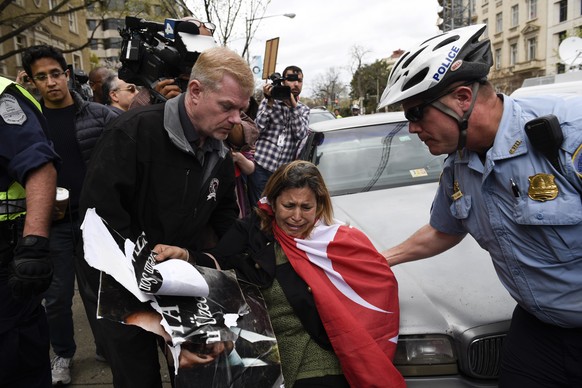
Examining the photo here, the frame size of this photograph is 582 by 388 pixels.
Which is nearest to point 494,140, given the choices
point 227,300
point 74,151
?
point 227,300

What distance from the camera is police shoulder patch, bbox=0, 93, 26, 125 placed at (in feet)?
6.92

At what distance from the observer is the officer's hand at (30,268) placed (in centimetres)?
196

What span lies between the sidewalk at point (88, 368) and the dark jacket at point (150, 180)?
177 centimetres

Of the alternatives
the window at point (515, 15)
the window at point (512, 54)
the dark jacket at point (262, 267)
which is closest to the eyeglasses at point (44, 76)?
the dark jacket at point (262, 267)

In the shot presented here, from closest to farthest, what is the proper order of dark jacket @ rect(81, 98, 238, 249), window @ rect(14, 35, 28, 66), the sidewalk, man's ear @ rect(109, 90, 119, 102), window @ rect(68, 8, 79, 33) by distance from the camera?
1. dark jacket @ rect(81, 98, 238, 249)
2. the sidewalk
3. man's ear @ rect(109, 90, 119, 102)
4. window @ rect(14, 35, 28, 66)
5. window @ rect(68, 8, 79, 33)

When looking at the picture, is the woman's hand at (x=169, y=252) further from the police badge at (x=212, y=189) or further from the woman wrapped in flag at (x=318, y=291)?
the police badge at (x=212, y=189)

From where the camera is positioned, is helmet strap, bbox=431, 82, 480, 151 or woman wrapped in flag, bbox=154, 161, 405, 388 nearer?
helmet strap, bbox=431, 82, 480, 151

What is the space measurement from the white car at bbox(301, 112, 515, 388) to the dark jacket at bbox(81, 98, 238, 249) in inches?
41.6

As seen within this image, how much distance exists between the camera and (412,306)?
2.17m

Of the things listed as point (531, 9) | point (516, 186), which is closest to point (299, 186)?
point (516, 186)

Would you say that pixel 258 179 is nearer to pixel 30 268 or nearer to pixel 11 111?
pixel 11 111

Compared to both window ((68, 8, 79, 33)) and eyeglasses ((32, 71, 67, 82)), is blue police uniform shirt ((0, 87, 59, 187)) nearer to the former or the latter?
Answer: eyeglasses ((32, 71, 67, 82))

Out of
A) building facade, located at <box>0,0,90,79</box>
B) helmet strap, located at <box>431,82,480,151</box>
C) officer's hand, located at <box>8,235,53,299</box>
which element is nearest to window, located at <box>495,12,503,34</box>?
building facade, located at <box>0,0,90,79</box>

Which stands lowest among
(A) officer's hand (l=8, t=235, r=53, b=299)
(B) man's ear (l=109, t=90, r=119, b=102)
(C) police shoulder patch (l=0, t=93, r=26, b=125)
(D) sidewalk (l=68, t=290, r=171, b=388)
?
(D) sidewalk (l=68, t=290, r=171, b=388)
